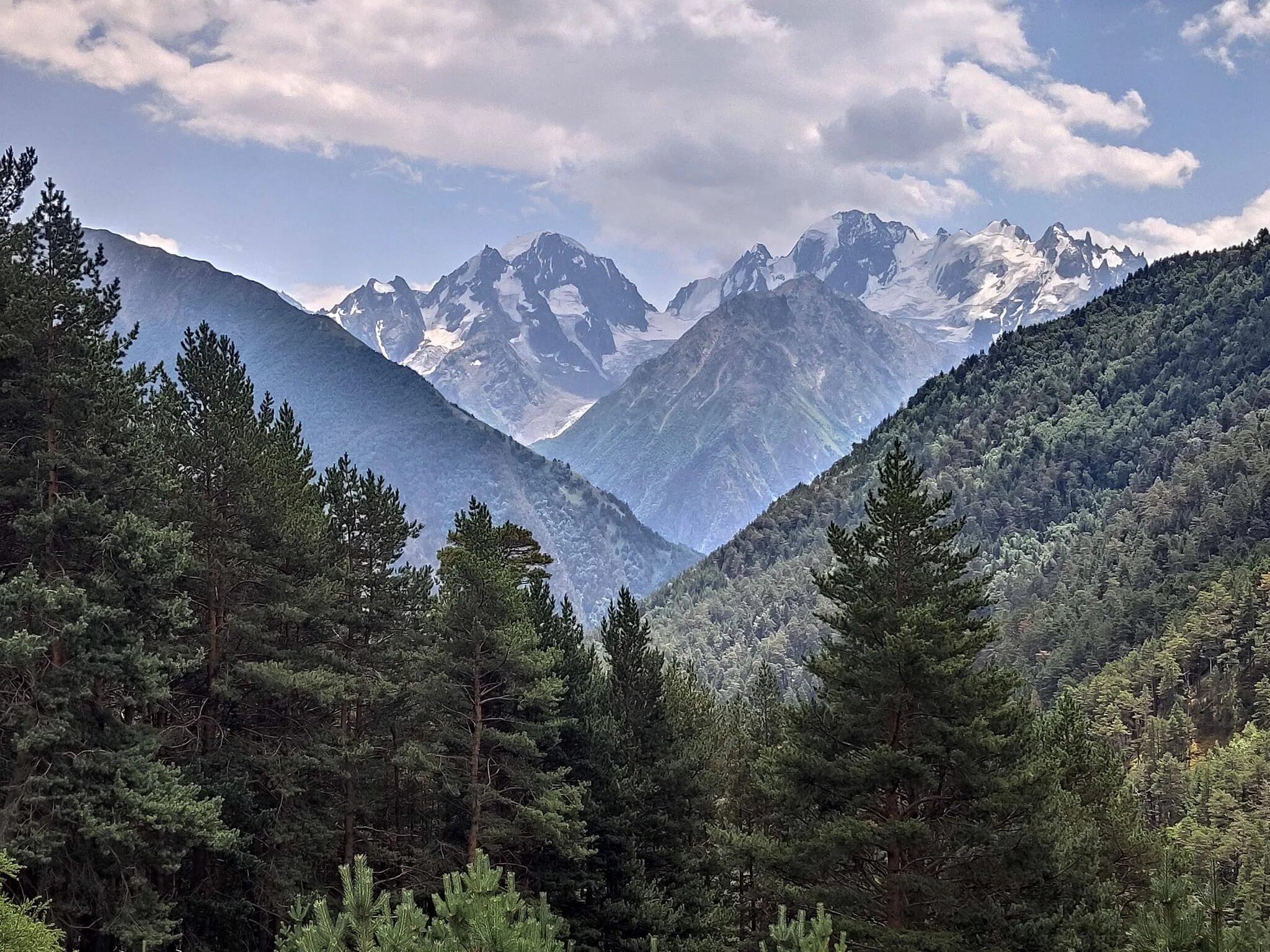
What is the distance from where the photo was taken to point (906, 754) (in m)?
22.9

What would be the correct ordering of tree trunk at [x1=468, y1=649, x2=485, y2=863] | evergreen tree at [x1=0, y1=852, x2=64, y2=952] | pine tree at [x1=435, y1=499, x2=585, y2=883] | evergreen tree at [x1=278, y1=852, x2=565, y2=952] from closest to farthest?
evergreen tree at [x1=278, y1=852, x2=565, y2=952]
evergreen tree at [x1=0, y1=852, x2=64, y2=952]
tree trunk at [x1=468, y1=649, x2=485, y2=863]
pine tree at [x1=435, y1=499, x2=585, y2=883]

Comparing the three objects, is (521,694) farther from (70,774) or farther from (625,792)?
Answer: (70,774)

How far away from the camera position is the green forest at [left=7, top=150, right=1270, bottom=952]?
73.0 feet

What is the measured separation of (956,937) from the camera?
21.8m

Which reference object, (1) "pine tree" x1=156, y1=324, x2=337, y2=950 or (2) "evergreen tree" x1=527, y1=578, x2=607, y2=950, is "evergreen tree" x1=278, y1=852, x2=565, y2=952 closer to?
(1) "pine tree" x1=156, y1=324, x2=337, y2=950

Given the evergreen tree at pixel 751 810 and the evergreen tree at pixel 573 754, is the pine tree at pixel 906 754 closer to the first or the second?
the evergreen tree at pixel 751 810

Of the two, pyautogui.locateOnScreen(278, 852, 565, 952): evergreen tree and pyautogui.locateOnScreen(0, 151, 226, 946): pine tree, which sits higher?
pyautogui.locateOnScreen(0, 151, 226, 946): pine tree

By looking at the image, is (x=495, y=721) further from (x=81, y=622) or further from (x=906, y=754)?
(x=906, y=754)

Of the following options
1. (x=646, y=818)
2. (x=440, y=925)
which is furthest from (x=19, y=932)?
(x=646, y=818)

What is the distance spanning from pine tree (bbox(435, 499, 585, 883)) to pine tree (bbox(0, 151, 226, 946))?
736cm

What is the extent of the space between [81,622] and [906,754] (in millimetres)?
18444

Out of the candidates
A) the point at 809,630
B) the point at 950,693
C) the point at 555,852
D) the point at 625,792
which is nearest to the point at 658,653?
the point at 625,792

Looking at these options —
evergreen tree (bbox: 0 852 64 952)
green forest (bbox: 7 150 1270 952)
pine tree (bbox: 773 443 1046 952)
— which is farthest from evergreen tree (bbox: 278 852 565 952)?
pine tree (bbox: 773 443 1046 952)

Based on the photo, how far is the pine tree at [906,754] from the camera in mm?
22672
